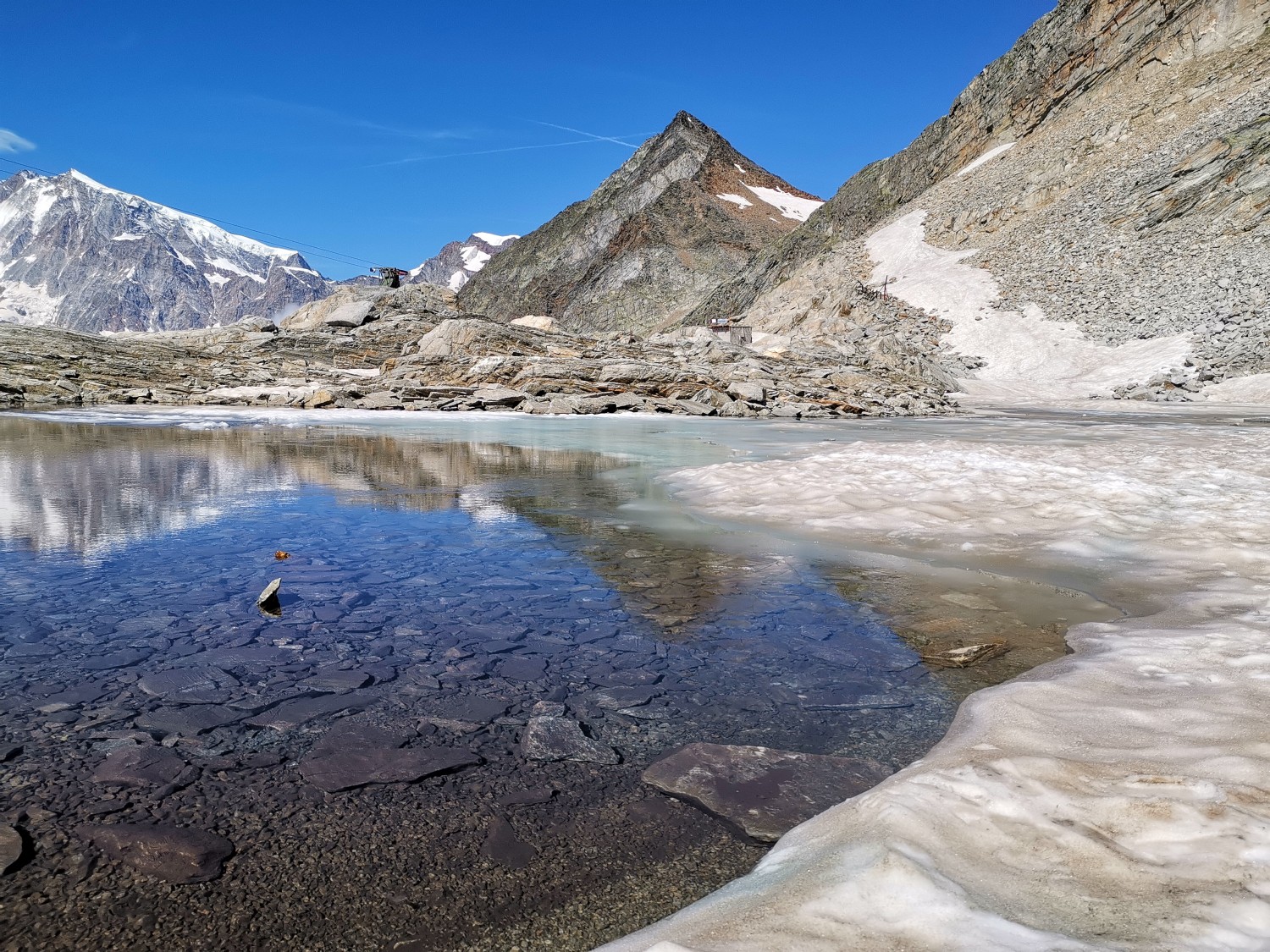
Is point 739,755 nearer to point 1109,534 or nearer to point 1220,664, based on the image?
point 1220,664

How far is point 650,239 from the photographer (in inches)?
3863

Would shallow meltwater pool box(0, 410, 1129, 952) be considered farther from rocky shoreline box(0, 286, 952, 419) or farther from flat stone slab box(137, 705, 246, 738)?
rocky shoreline box(0, 286, 952, 419)

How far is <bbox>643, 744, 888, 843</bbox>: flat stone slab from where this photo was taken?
2844mm

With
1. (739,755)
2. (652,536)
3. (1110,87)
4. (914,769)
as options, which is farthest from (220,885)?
(1110,87)

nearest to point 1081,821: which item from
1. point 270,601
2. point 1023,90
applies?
point 270,601

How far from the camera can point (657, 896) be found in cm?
238

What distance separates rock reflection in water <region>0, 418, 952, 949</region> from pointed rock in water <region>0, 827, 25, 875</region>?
47mm

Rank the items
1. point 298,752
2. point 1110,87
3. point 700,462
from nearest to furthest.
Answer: point 298,752 < point 700,462 < point 1110,87

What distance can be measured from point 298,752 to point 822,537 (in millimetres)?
5428

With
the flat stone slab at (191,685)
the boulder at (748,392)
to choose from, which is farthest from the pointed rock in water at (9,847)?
the boulder at (748,392)

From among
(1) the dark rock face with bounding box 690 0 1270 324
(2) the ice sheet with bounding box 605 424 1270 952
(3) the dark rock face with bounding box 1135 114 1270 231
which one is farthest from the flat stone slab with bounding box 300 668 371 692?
(1) the dark rock face with bounding box 690 0 1270 324

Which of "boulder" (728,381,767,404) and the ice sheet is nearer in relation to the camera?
the ice sheet

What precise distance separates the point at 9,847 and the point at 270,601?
284 centimetres

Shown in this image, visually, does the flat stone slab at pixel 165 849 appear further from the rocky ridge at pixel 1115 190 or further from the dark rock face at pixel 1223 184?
the dark rock face at pixel 1223 184
